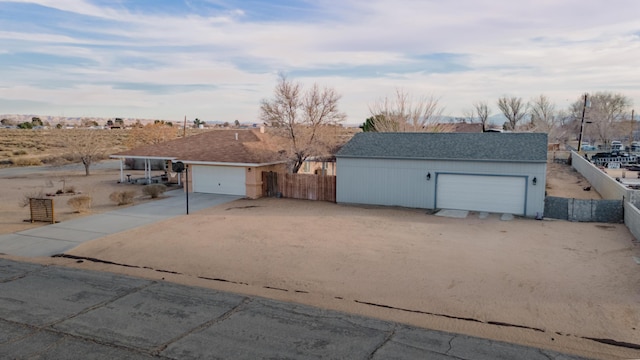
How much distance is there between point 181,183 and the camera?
112 feet

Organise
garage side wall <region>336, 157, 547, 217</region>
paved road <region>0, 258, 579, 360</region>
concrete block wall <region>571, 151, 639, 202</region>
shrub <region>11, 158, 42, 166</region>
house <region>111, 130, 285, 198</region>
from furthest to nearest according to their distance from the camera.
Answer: shrub <region>11, 158, 42, 166</region>
house <region>111, 130, 285, 198</region>
garage side wall <region>336, 157, 547, 217</region>
concrete block wall <region>571, 151, 639, 202</region>
paved road <region>0, 258, 579, 360</region>

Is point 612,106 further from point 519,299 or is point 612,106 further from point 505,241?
point 519,299

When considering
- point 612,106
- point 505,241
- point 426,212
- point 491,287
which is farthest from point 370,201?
point 612,106

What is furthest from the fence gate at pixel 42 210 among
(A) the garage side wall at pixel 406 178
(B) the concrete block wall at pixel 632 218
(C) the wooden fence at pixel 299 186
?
(B) the concrete block wall at pixel 632 218

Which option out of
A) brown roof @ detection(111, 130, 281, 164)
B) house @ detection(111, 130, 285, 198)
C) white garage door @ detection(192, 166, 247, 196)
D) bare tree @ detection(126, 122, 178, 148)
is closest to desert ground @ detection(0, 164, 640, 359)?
house @ detection(111, 130, 285, 198)

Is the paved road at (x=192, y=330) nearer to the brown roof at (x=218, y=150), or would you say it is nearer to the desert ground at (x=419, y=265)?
the desert ground at (x=419, y=265)

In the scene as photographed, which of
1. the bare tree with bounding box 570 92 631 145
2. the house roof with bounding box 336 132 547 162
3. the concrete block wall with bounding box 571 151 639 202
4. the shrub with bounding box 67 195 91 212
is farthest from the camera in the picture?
the bare tree with bounding box 570 92 631 145

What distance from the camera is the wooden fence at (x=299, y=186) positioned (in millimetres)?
26953

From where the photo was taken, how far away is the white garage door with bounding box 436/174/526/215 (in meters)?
22.2

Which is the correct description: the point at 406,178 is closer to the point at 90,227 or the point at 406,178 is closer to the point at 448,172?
the point at 448,172

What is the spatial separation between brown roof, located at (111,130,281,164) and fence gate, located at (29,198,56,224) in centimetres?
1017

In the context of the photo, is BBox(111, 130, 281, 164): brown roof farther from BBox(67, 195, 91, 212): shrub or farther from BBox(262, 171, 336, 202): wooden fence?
BBox(67, 195, 91, 212): shrub

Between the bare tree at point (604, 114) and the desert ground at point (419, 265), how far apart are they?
76492mm

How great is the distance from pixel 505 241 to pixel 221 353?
40.6 ft
